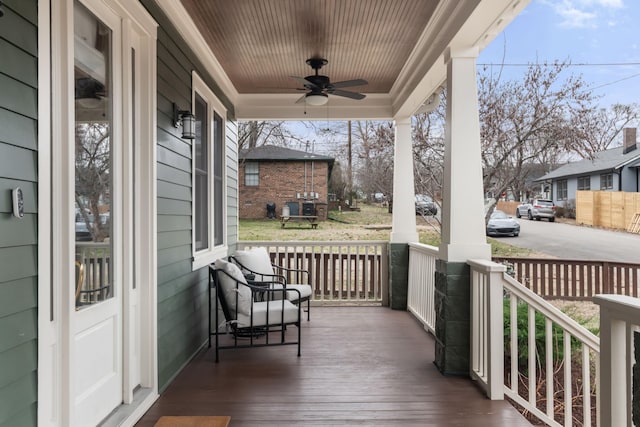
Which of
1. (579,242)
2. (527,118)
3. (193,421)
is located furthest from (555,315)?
(579,242)

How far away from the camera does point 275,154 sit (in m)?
13.0

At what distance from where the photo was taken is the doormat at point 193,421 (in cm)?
258

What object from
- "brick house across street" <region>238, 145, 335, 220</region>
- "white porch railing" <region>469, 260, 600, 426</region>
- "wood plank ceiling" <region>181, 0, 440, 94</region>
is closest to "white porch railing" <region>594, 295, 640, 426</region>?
"white porch railing" <region>469, 260, 600, 426</region>

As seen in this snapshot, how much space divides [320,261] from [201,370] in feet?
10.1

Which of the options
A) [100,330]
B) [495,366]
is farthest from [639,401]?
[100,330]

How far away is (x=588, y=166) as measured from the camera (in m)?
12.3

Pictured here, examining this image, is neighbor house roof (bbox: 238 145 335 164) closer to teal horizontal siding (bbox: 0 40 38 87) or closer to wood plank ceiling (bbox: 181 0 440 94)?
wood plank ceiling (bbox: 181 0 440 94)

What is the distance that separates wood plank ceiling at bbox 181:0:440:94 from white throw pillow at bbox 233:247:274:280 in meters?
2.06

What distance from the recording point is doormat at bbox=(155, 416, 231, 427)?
2584 millimetres

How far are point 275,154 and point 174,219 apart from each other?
979 cm

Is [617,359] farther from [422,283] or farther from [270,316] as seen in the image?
[422,283]

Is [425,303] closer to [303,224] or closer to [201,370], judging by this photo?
[201,370]

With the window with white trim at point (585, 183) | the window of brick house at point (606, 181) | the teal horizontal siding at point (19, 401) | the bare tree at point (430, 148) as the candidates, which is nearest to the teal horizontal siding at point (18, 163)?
the teal horizontal siding at point (19, 401)

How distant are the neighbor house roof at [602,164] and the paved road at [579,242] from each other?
1.22 metres
